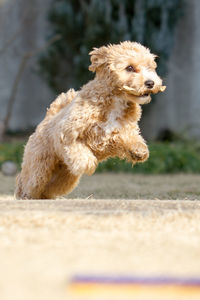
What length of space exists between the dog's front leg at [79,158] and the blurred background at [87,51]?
16.8 ft

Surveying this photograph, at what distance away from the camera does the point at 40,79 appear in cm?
1188

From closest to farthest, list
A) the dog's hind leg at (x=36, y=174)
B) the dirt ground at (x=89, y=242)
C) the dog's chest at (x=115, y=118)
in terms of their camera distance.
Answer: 1. the dirt ground at (x=89, y=242)
2. the dog's chest at (x=115, y=118)
3. the dog's hind leg at (x=36, y=174)

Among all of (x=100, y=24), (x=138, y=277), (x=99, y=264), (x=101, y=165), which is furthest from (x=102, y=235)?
(x=100, y=24)

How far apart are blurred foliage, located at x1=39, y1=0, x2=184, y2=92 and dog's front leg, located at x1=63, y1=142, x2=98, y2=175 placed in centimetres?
626

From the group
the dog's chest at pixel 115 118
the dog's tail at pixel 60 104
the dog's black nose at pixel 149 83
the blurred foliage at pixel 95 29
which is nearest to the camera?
the dog's black nose at pixel 149 83

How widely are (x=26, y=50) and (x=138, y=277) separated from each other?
10.5 m

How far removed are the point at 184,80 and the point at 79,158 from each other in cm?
745

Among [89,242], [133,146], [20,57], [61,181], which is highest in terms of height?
[20,57]

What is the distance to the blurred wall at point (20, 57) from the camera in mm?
11750

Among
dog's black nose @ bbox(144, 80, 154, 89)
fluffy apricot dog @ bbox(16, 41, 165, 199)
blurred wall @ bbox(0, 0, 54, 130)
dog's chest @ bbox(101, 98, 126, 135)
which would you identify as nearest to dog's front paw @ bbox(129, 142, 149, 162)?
fluffy apricot dog @ bbox(16, 41, 165, 199)

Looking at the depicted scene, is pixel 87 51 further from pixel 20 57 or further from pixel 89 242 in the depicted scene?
pixel 89 242

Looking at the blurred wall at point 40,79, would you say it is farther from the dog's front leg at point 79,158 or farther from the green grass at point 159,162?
the dog's front leg at point 79,158

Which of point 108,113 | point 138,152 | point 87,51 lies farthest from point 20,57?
point 138,152

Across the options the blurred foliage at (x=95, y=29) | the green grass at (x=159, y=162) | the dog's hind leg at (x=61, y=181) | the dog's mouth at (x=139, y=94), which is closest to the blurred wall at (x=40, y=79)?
the blurred foliage at (x=95, y=29)
